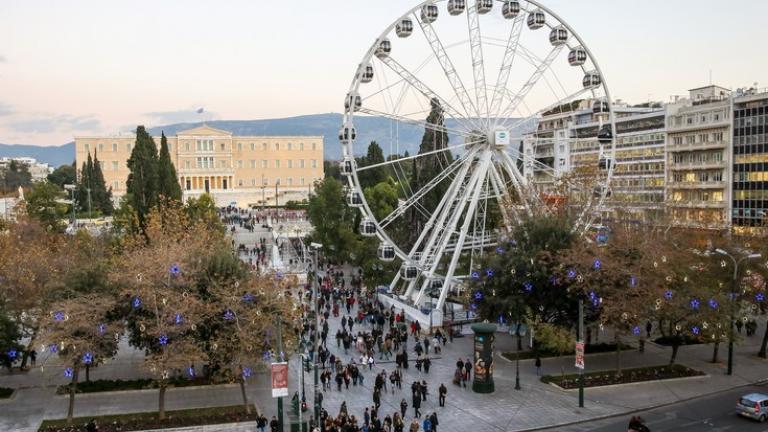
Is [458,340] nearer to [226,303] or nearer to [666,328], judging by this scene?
[666,328]

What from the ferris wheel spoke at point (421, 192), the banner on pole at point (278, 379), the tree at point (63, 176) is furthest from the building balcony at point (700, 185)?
the tree at point (63, 176)

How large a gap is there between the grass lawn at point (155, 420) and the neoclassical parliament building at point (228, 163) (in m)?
102

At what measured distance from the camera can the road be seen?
26.4 meters

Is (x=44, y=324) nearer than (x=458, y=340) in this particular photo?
Yes

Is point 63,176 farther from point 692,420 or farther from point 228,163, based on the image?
point 692,420

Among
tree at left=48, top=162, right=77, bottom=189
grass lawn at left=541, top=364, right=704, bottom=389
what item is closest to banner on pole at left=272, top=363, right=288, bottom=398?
grass lawn at left=541, top=364, right=704, bottom=389

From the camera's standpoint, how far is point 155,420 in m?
27.8

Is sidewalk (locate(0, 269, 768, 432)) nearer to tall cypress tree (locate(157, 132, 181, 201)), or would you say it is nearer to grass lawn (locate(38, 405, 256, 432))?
grass lawn (locate(38, 405, 256, 432))

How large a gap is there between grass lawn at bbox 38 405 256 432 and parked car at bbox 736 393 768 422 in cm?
1937

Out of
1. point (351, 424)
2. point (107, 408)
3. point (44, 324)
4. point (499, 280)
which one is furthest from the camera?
point (499, 280)

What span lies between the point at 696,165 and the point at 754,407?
55438 mm

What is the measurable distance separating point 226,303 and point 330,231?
35.5 meters

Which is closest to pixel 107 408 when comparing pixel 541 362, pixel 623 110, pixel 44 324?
pixel 44 324

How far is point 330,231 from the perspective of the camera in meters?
64.4
